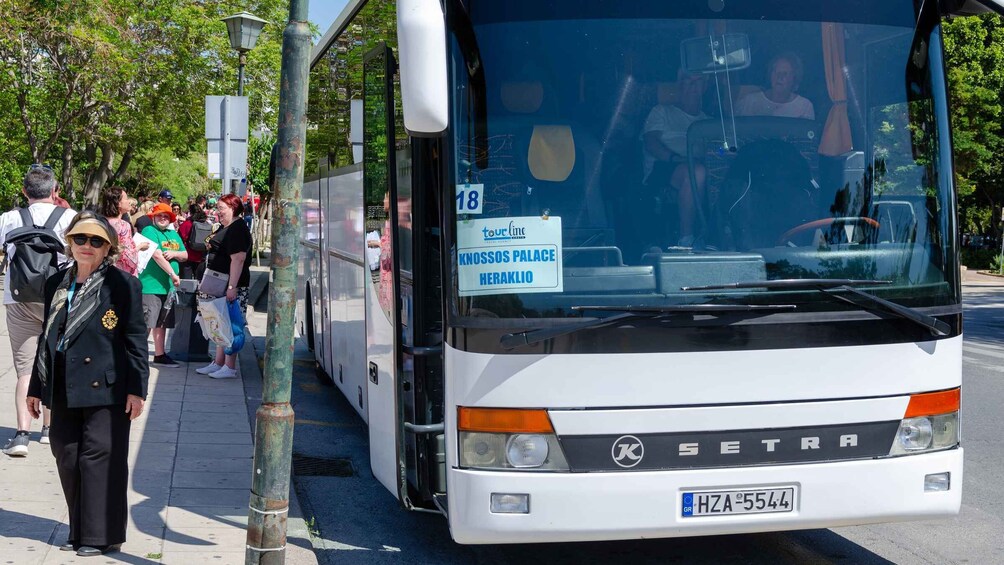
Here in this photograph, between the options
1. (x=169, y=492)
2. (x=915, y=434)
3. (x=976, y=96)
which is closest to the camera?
(x=915, y=434)

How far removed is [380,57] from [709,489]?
2855 mm

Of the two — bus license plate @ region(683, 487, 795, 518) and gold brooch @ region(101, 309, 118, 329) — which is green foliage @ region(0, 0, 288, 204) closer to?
gold brooch @ region(101, 309, 118, 329)

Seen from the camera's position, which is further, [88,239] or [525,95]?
[88,239]

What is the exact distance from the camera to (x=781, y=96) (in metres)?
4.91

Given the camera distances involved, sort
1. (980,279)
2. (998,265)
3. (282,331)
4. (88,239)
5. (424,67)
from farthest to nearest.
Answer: (998,265), (980,279), (88,239), (282,331), (424,67)

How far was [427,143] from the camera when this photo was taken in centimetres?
509

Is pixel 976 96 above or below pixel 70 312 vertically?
above

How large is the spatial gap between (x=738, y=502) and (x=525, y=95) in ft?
6.38

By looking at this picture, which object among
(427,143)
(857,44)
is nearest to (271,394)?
(427,143)

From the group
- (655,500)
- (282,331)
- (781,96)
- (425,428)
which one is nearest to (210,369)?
(282,331)

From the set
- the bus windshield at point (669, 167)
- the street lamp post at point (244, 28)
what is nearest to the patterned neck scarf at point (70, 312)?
the bus windshield at point (669, 167)

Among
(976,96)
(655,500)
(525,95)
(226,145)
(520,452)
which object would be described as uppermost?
(976,96)

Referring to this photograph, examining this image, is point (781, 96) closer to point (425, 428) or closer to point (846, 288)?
point (846, 288)

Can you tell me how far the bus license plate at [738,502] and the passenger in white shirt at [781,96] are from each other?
5.32ft
